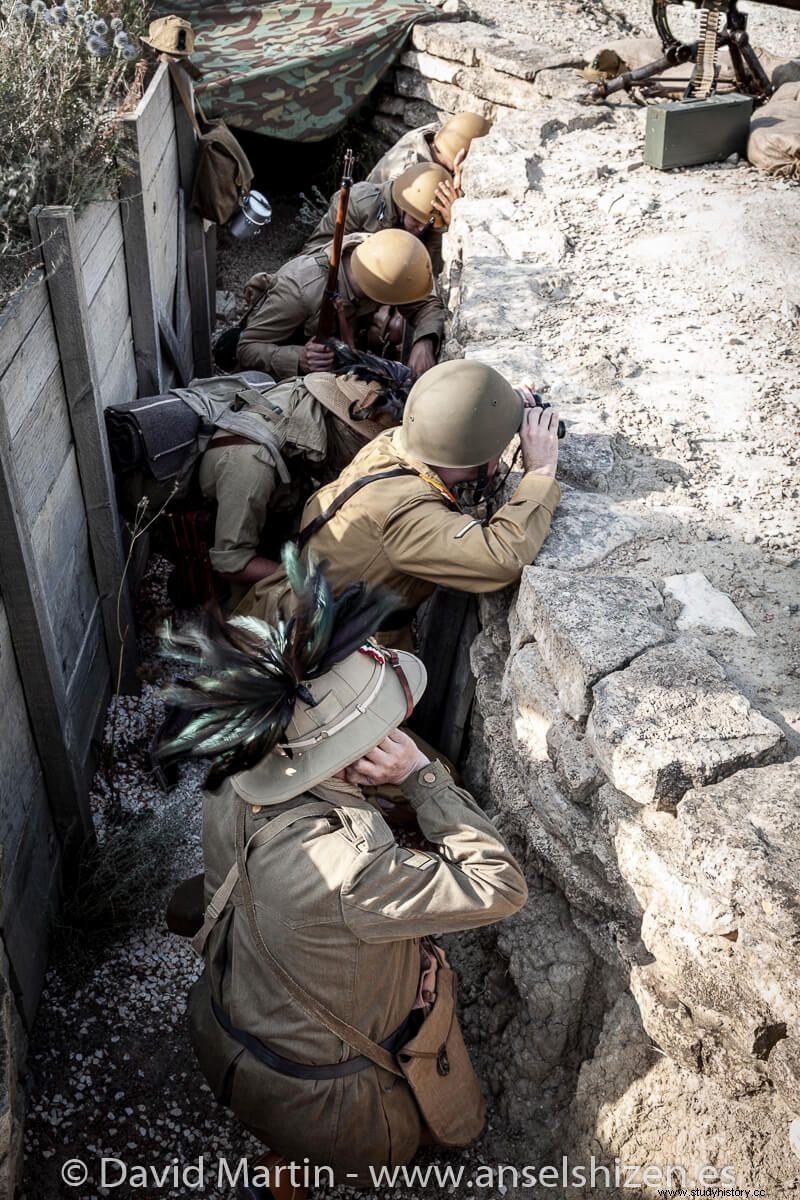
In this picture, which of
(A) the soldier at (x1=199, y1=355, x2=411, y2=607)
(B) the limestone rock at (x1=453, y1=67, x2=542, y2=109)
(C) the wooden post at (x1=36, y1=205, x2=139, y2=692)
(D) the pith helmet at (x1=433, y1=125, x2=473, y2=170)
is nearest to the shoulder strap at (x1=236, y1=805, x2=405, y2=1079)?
(C) the wooden post at (x1=36, y1=205, x2=139, y2=692)

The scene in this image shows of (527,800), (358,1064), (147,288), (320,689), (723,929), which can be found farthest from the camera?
(147,288)

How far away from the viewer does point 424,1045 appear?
267cm

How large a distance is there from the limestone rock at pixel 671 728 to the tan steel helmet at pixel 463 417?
0.99 metres

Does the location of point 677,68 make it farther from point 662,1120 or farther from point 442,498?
point 662,1120

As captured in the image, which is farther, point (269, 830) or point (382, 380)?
point (382, 380)

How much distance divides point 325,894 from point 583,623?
1014 millimetres

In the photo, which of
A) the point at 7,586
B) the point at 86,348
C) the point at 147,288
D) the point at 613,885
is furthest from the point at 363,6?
the point at 613,885

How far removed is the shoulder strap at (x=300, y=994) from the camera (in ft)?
8.09

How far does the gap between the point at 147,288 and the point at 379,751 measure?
2.94 m

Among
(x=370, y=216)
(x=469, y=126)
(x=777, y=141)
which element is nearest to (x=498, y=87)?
(x=469, y=126)

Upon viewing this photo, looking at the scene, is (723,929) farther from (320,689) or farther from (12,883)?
(12,883)

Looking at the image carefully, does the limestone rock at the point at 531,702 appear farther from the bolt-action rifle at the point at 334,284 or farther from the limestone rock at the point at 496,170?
the limestone rock at the point at 496,170

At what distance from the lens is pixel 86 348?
11.4ft

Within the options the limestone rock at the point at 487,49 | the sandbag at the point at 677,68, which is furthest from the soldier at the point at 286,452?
the limestone rock at the point at 487,49
